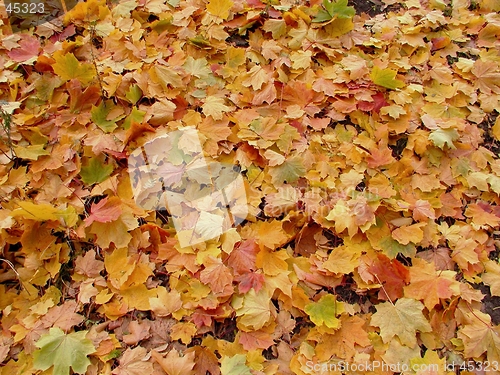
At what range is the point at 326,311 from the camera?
185 cm

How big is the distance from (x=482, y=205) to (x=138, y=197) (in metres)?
1.78

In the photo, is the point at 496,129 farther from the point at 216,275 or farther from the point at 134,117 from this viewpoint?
the point at 134,117

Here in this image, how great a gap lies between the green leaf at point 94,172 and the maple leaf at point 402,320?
57.5 inches

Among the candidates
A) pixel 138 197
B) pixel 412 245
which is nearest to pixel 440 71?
pixel 412 245

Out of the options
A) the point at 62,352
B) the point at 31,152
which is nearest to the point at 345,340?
the point at 62,352

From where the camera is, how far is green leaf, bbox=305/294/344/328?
71.5 inches

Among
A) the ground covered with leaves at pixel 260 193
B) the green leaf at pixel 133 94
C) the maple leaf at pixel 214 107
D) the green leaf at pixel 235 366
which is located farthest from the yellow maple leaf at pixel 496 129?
the green leaf at pixel 133 94

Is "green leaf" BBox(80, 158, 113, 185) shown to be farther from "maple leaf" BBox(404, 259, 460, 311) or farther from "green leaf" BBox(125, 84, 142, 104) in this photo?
"maple leaf" BBox(404, 259, 460, 311)

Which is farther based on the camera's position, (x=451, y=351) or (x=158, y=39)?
(x=158, y=39)

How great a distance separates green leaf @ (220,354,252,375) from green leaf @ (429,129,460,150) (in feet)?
5.06

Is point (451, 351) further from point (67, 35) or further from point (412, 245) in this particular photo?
point (67, 35)

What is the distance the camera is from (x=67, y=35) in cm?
269

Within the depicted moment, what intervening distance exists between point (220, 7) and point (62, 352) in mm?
2166

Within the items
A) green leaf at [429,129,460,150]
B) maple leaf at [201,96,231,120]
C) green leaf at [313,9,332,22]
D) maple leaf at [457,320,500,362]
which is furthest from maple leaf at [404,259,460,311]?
green leaf at [313,9,332,22]
